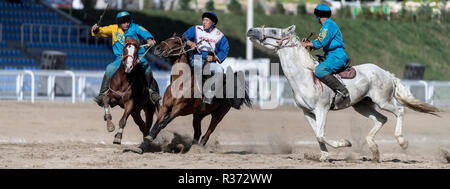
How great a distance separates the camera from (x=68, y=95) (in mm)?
22594

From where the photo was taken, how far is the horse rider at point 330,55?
10289mm

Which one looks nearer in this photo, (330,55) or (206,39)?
(330,55)

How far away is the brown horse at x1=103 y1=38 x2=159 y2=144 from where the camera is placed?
11016 millimetres

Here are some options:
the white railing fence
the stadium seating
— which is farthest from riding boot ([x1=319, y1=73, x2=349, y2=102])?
the white railing fence

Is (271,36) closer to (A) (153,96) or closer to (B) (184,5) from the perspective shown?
(A) (153,96)

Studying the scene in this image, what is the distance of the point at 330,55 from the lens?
34.3ft

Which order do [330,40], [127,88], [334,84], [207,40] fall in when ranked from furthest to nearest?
[207,40] → [127,88] → [330,40] → [334,84]

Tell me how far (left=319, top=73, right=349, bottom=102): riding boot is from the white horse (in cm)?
9

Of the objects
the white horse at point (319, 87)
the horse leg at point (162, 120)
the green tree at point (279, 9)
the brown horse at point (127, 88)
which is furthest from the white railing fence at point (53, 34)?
the white horse at point (319, 87)

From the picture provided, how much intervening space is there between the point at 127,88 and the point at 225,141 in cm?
417

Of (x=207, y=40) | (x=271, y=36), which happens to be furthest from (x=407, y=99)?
(x=207, y=40)

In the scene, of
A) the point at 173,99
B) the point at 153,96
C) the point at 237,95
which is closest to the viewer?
the point at 173,99

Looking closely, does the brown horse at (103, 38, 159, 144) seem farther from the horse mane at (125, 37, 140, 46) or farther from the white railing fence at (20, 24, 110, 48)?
the white railing fence at (20, 24, 110, 48)
